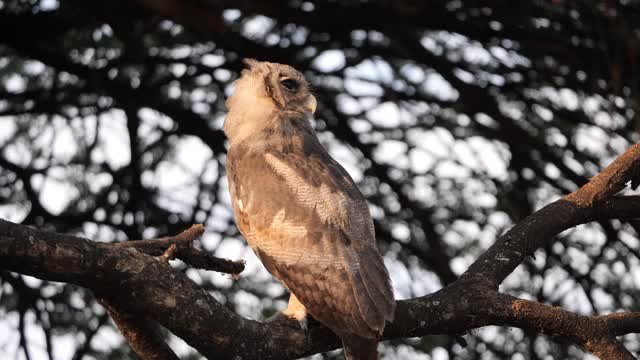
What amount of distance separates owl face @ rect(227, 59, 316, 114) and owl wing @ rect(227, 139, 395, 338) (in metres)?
0.40

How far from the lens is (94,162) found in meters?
6.21

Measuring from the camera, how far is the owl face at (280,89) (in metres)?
4.84

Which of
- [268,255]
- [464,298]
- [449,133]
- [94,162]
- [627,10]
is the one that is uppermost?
[627,10]

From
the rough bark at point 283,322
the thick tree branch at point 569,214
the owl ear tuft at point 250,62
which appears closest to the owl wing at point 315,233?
the rough bark at point 283,322

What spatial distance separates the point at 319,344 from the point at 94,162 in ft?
10.1

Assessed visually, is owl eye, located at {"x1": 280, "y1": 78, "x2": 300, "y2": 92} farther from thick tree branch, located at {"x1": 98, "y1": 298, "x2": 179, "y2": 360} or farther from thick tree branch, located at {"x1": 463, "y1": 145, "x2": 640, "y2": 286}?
thick tree branch, located at {"x1": 98, "y1": 298, "x2": 179, "y2": 360}

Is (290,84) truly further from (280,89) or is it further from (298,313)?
(298,313)

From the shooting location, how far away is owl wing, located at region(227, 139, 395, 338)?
3660mm

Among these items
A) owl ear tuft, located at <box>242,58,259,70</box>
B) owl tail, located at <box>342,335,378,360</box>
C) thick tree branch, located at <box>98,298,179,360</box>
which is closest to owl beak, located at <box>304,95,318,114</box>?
owl ear tuft, located at <box>242,58,259,70</box>

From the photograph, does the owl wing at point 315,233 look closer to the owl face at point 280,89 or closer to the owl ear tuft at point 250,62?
the owl face at point 280,89

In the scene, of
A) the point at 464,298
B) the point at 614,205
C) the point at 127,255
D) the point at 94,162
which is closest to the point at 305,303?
the point at 464,298

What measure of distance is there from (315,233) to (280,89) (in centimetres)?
115

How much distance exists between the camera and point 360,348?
11.6 ft

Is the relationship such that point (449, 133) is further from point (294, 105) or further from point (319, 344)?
point (319, 344)
